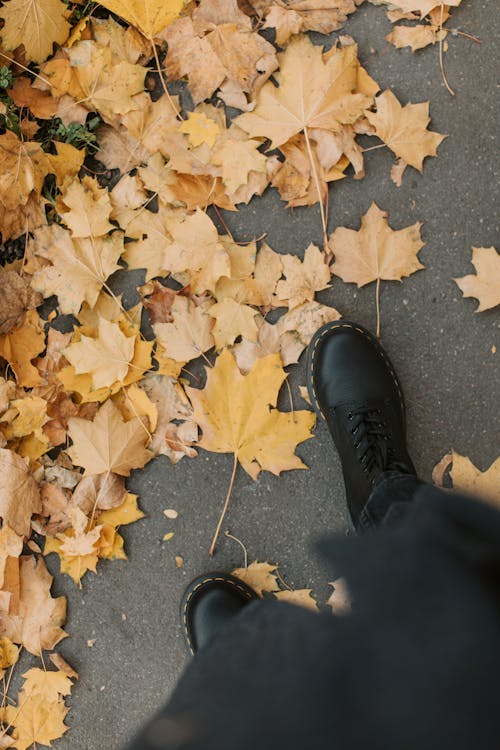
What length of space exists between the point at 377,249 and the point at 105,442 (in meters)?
0.87

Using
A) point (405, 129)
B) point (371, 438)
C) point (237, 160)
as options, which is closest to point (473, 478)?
point (371, 438)

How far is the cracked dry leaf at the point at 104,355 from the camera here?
5.54 feet

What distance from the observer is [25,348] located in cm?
176

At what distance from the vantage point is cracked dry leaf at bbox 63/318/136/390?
1689 mm

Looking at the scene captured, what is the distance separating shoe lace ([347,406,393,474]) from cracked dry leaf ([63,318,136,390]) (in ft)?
1.98

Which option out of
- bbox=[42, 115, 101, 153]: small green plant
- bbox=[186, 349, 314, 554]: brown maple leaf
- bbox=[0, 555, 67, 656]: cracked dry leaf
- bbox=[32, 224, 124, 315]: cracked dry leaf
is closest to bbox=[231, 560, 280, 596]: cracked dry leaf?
bbox=[186, 349, 314, 554]: brown maple leaf

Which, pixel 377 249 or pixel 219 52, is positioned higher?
pixel 219 52

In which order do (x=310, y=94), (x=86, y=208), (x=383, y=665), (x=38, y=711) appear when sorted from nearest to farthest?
(x=383, y=665), (x=310, y=94), (x=86, y=208), (x=38, y=711)

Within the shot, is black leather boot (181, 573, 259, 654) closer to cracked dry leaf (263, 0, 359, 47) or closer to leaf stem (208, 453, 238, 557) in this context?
leaf stem (208, 453, 238, 557)

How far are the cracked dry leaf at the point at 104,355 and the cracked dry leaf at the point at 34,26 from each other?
715 millimetres

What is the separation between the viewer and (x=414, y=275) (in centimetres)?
170

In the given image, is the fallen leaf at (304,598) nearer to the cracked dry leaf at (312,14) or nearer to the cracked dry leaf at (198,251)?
the cracked dry leaf at (198,251)

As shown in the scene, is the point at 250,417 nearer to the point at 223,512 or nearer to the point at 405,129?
the point at 223,512

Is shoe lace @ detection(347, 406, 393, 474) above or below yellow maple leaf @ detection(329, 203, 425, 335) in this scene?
below
